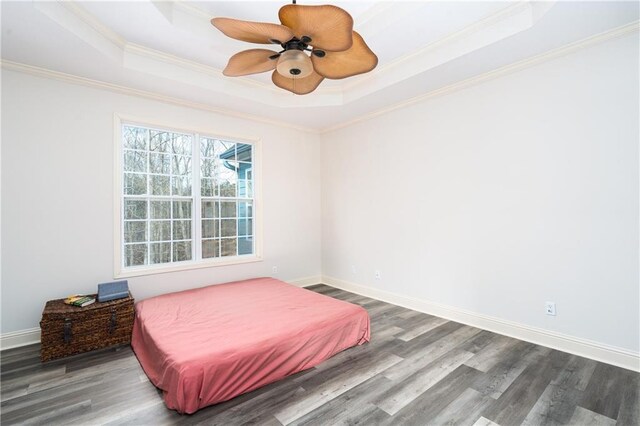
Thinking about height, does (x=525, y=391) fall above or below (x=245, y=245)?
below

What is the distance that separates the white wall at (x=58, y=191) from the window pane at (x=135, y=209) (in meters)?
0.19

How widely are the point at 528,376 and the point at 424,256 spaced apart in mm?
1668

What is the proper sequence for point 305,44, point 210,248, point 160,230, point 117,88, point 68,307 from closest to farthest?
point 305,44 → point 68,307 → point 117,88 → point 160,230 → point 210,248

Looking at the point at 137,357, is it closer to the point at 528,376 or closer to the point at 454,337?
the point at 454,337

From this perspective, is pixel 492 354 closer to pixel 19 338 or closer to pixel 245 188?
pixel 245 188

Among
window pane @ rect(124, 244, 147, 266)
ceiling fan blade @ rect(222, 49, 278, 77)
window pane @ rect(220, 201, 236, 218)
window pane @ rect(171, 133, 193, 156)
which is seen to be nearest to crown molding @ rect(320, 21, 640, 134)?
ceiling fan blade @ rect(222, 49, 278, 77)

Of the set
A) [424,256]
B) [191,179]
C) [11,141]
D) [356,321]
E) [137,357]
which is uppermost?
[11,141]

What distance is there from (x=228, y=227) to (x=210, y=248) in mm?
389

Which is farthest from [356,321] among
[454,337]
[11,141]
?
[11,141]

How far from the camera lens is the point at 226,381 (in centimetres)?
205

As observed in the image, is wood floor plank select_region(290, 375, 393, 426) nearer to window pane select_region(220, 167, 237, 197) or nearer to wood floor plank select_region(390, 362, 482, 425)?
wood floor plank select_region(390, 362, 482, 425)

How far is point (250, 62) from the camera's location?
2.19 meters

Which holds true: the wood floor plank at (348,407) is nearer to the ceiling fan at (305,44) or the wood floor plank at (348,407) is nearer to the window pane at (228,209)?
the ceiling fan at (305,44)

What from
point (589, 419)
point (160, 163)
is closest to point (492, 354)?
point (589, 419)
